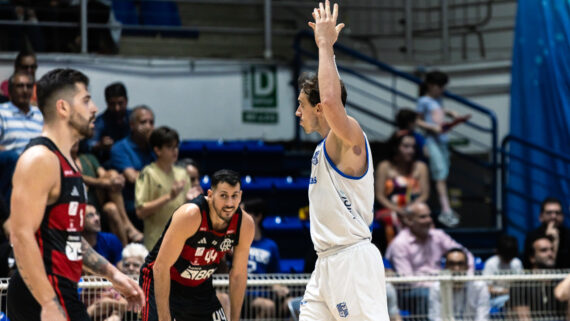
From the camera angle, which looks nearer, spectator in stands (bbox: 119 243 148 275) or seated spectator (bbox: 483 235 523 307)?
spectator in stands (bbox: 119 243 148 275)

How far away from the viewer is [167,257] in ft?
18.0

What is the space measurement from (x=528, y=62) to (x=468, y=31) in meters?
1.81

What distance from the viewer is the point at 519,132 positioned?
35.5 ft

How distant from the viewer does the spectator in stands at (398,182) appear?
9.74 metres

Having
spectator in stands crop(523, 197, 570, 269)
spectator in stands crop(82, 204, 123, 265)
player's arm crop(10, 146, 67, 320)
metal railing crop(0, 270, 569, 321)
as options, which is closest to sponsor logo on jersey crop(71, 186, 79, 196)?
player's arm crop(10, 146, 67, 320)

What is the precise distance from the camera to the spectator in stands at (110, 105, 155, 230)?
890 cm

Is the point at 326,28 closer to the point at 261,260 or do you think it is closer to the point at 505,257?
the point at 261,260

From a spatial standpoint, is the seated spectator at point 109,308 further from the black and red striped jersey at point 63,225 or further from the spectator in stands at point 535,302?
Result: the spectator in stands at point 535,302

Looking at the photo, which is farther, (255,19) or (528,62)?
(255,19)

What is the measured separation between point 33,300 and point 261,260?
4529mm

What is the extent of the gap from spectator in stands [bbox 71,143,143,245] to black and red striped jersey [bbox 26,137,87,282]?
4.11 meters

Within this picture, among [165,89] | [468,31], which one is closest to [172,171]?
[165,89]

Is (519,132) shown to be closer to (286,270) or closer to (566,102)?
(566,102)

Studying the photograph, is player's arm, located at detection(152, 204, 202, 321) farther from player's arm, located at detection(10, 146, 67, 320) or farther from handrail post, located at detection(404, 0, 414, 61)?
handrail post, located at detection(404, 0, 414, 61)
